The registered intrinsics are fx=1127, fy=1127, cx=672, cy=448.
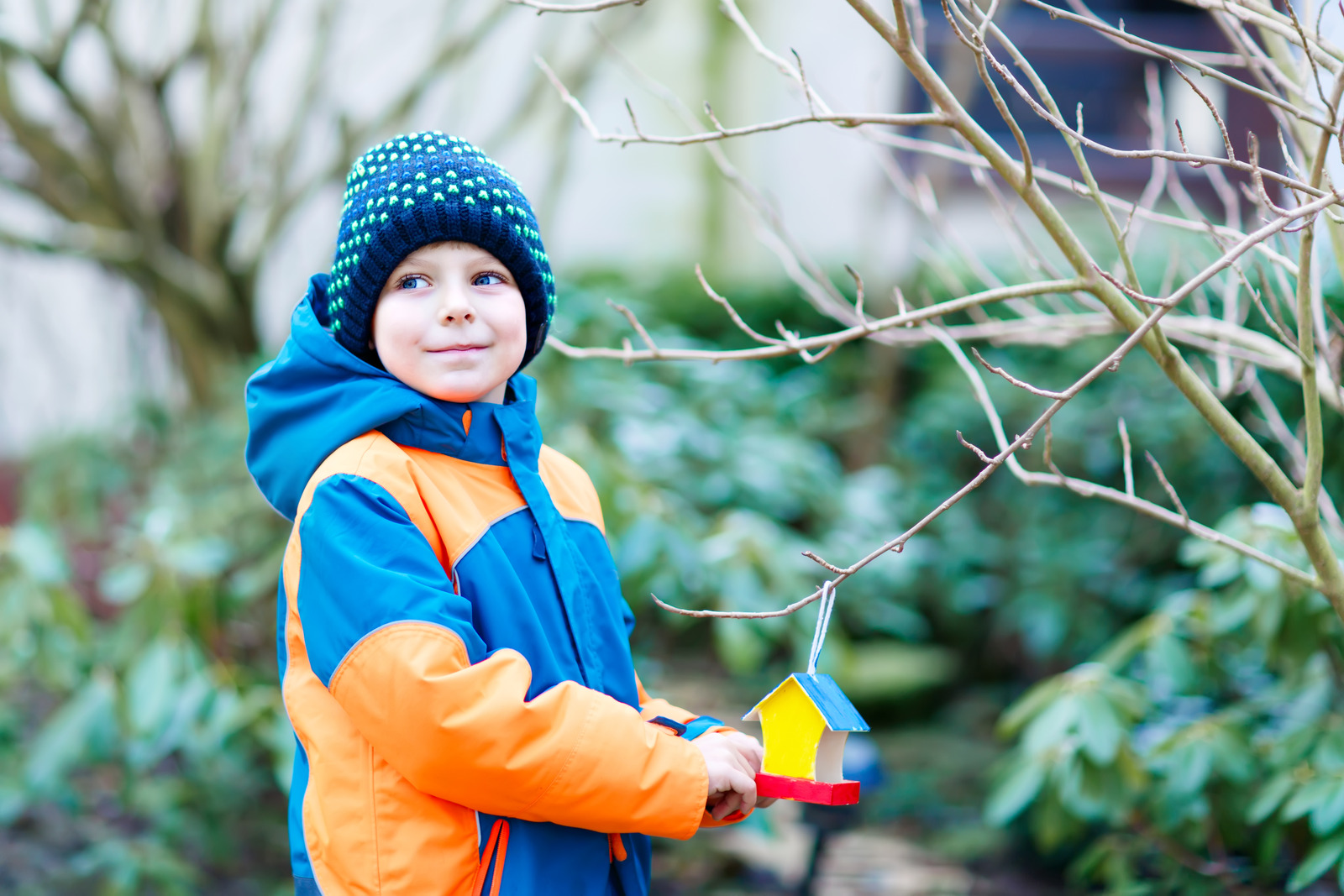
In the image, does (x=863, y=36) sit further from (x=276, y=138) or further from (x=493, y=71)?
(x=276, y=138)

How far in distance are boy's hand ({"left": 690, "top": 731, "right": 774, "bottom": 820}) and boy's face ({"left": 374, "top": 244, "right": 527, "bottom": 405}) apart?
0.52 metres

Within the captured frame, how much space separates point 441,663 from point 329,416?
355 mm

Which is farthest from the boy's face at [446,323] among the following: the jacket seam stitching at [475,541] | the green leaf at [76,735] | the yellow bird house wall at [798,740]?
the green leaf at [76,735]

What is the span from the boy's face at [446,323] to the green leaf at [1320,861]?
1.53 m

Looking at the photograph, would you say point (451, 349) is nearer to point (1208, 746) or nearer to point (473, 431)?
point (473, 431)

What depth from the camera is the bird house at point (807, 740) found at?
1.29 metres

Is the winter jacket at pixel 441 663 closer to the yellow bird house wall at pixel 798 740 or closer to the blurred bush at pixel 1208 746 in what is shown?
the yellow bird house wall at pixel 798 740

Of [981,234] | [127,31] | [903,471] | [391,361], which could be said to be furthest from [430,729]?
[981,234]

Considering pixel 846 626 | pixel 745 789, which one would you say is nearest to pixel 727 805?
pixel 745 789

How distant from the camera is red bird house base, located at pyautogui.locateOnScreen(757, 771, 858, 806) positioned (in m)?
1.27

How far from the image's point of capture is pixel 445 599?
1.22 m

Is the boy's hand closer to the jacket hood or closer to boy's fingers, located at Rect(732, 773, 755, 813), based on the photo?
boy's fingers, located at Rect(732, 773, 755, 813)

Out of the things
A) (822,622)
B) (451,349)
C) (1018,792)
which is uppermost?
(451,349)

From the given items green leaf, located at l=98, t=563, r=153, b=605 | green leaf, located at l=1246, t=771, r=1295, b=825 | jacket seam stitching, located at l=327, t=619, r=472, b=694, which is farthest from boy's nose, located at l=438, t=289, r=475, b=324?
green leaf, located at l=1246, t=771, r=1295, b=825
